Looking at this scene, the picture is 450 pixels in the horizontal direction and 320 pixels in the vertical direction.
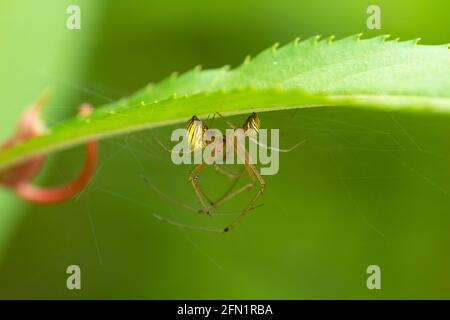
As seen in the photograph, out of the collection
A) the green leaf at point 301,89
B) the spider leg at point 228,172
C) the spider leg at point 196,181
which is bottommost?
the green leaf at point 301,89

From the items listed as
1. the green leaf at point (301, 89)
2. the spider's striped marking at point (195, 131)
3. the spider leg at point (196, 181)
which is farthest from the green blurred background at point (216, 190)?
the green leaf at point (301, 89)

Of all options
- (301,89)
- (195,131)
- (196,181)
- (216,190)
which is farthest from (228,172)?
(301,89)

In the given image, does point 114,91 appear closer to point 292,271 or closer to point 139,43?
point 139,43

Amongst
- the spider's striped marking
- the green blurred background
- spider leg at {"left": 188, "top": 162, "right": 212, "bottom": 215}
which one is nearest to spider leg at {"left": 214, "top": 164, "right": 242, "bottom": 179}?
spider leg at {"left": 188, "top": 162, "right": 212, "bottom": 215}

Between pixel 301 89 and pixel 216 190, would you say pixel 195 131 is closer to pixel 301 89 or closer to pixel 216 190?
pixel 301 89

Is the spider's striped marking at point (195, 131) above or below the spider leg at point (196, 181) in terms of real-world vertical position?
below

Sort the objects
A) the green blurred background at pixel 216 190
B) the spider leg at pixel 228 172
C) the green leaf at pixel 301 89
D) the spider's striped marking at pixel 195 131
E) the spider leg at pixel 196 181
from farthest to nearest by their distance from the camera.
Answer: the green blurred background at pixel 216 190 < the spider leg at pixel 228 172 < the spider leg at pixel 196 181 < the spider's striped marking at pixel 195 131 < the green leaf at pixel 301 89

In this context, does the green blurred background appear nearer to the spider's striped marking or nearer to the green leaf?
the spider's striped marking

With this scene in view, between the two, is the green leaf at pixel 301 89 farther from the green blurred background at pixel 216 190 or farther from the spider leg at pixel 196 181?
the green blurred background at pixel 216 190
